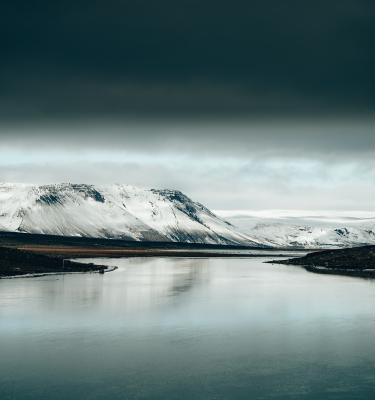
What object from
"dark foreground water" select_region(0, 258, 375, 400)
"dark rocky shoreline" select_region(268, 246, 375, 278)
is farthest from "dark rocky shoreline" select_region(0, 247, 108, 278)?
"dark rocky shoreline" select_region(268, 246, 375, 278)

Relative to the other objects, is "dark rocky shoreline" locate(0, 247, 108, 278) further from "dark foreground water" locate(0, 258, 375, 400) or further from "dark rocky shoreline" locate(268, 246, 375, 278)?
"dark rocky shoreline" locate(268, 246, 375, 278)

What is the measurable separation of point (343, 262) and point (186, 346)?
114 m

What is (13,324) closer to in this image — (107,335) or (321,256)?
(107,335)

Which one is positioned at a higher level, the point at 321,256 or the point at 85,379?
the point at 321,256

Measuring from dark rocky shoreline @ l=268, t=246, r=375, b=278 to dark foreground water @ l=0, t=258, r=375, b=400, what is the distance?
Result: 63.5m

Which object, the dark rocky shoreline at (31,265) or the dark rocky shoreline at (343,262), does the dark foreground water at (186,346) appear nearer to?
the dark rocky shoreline at (31,265)

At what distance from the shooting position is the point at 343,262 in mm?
149125

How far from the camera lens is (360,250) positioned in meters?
159

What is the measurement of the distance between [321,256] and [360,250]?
17.9 metres

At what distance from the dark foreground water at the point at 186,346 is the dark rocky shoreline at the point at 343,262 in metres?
63.5

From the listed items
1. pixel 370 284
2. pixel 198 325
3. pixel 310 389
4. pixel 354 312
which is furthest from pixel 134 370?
pixel 370 284

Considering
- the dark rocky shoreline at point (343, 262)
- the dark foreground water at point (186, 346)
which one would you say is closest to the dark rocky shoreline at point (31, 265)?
the dark foreground water at point (186, 346)

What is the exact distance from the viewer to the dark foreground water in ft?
101

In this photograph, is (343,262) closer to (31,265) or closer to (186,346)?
(31,265)
